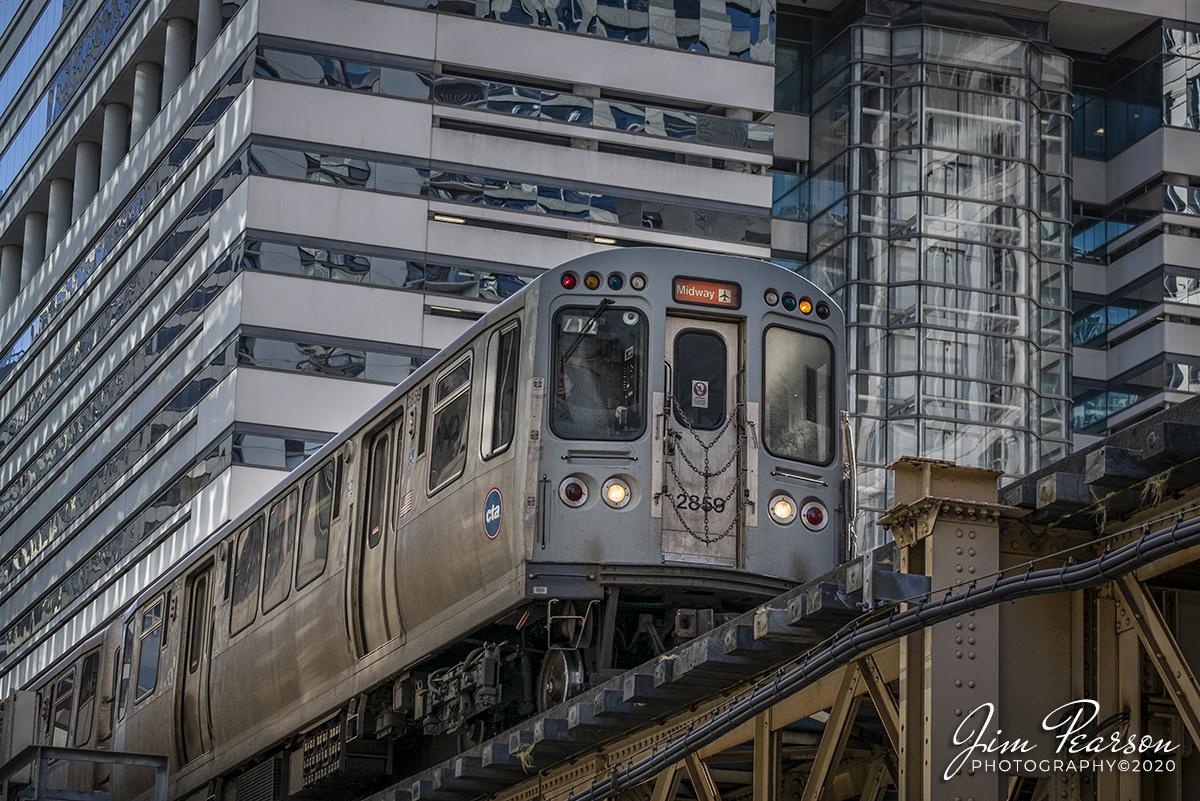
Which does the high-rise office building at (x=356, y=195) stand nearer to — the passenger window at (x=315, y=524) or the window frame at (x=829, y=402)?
the passenger window at (x=315, y=524)

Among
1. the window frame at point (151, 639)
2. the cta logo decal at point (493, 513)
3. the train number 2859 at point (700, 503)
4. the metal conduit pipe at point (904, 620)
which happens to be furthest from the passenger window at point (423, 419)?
the window frame at point (151, 639)

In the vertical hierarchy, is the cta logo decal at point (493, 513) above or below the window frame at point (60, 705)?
below

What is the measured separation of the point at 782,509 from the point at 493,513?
194cm

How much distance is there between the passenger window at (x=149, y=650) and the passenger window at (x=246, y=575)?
2.59 m

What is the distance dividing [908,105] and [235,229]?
1737 cm

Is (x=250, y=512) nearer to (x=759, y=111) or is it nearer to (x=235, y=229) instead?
(x=235, y=229)

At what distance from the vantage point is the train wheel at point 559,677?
1212 centimetres

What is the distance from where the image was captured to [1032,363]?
48906mm

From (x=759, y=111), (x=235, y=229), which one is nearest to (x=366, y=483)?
(x=235, y=229)

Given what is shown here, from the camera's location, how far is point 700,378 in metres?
12.9

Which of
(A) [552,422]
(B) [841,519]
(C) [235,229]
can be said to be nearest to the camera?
(A) [552,422]

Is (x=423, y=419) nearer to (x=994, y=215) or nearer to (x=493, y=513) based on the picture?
(x=493, y=513)

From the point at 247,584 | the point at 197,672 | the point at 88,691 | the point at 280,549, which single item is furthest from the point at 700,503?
the point at 88,691

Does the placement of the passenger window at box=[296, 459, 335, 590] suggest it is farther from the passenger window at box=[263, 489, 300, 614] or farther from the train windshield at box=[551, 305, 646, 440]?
the train windshield at box=[551, 305, 646, 440]
